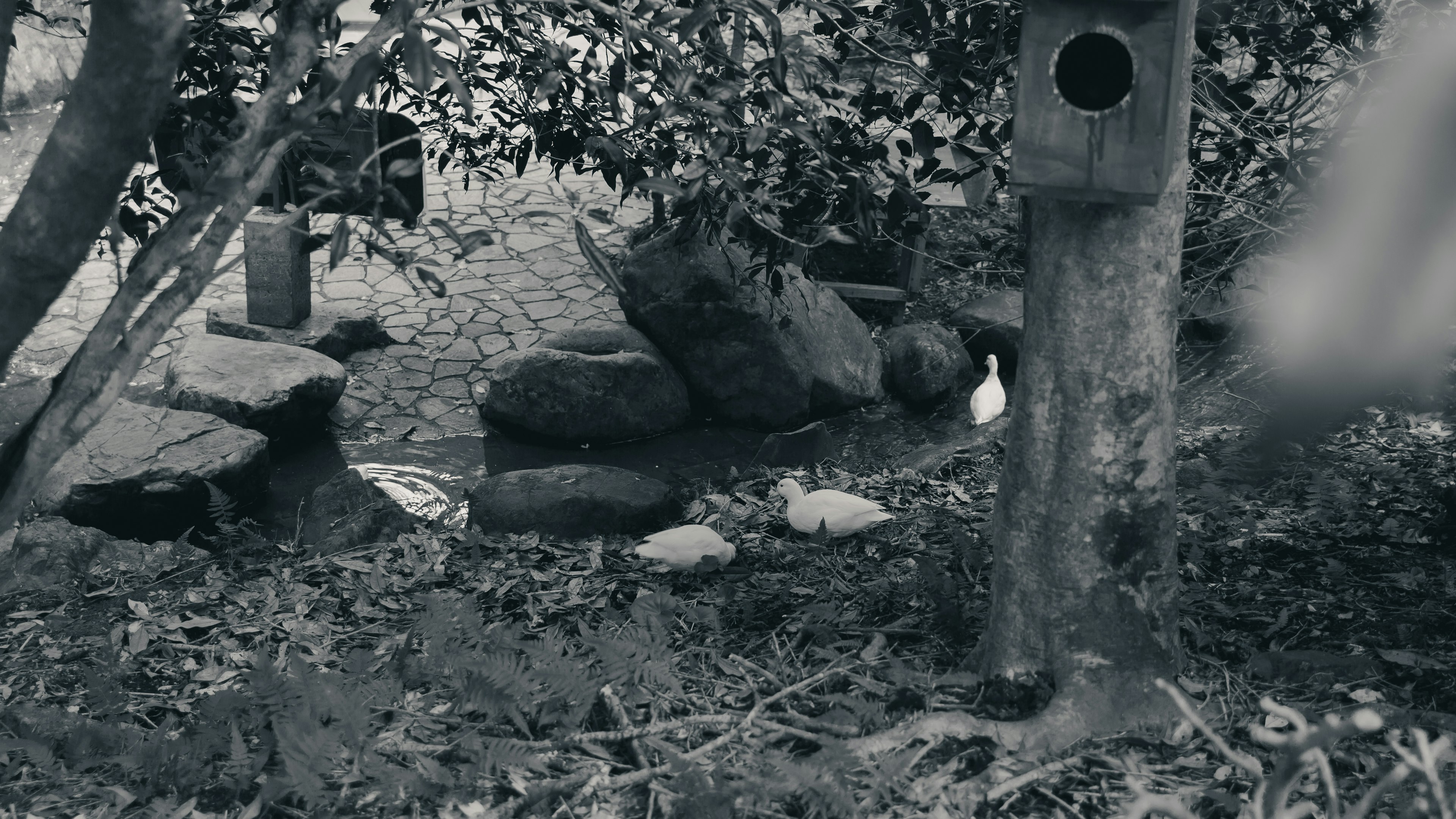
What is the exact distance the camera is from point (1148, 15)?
2547 millimetres

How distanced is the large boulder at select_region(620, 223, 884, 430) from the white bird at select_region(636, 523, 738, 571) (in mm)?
3166

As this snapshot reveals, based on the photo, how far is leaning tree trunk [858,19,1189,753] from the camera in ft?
8.93

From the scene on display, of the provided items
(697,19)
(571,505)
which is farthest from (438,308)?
(697,19)

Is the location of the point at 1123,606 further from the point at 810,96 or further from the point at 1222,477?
the point at 1222,477

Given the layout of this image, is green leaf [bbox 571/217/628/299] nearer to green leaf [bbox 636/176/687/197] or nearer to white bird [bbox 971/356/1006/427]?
green leaf [bbox 636/176/687/197]

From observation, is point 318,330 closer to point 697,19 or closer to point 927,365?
point 927,365

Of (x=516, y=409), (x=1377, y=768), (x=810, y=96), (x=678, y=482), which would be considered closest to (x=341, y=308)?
(x=516, y=409)

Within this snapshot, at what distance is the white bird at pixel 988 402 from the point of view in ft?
22.4

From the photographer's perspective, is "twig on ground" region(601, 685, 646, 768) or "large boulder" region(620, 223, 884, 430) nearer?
"twig on ground" region(601, 685, 646, 768)

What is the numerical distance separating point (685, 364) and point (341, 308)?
2.96 metres

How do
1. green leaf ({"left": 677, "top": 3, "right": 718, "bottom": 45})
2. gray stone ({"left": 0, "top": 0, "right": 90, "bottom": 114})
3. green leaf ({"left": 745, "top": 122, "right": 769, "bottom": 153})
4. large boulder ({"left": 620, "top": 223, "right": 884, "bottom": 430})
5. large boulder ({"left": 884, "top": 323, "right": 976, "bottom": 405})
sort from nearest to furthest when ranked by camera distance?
green leaf ({"left": 677, "top": 3, "right": 718, "bottom": 45}) → green leaf ({"left": 745, "top": 122, "right": 769, "bottom": 153}) → large boulder ({"left": 620, "top": 223, "right": 884, "bottom": 430}) → large boulder ({"left": 884, "top": 323, "right": 976, "bottom": 405}) → gray stone ({"left": 0, "top": 0, "right": 90, "bottom": 114})

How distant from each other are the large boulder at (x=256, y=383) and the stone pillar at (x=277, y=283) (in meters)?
0.61

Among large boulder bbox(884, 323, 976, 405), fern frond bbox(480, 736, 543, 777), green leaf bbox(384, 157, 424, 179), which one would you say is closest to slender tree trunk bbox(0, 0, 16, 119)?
green leaf bbox(384, 157, 424, 179)

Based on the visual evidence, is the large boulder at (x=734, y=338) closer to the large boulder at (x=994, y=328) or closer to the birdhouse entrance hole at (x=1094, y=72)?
the large boulder at (x=994, y=328)
